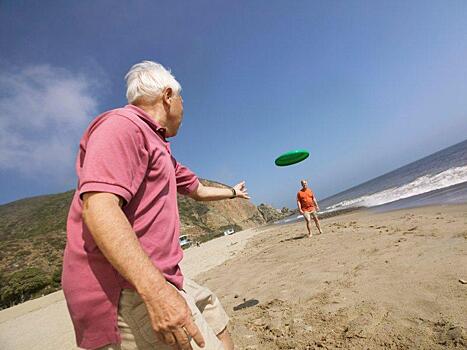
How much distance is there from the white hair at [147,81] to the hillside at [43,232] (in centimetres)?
2424

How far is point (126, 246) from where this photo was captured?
1.32 m

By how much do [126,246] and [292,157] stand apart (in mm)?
6743

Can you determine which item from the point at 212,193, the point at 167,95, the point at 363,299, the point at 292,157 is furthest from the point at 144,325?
the point at 292,157

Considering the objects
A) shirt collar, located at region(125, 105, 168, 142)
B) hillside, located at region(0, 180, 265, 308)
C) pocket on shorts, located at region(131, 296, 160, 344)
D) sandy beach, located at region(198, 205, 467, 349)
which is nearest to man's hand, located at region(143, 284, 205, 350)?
pocket on shorts, located at region(131, 296, 160, 344)

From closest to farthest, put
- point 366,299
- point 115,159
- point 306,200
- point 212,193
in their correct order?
point 115,159 → point 212,193 → point 366,299 → point 306,200

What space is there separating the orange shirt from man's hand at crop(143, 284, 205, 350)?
10.7 m

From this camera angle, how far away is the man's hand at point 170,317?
131 centimetres

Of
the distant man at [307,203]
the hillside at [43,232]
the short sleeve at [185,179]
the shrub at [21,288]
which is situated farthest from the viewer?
the hillside at [43,232]

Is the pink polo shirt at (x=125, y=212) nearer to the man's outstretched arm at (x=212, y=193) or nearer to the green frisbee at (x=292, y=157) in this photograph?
the man's outstretched arm at (x=212, y=193)

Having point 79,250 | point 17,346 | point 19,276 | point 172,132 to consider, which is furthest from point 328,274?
point 19,276

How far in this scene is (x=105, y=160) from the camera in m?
1.41

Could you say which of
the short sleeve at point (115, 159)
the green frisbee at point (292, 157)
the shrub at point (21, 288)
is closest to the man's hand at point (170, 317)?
the short sleeve at point (115, 159)

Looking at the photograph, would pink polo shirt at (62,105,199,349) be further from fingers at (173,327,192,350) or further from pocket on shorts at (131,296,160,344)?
fingers at (173,327,192,350)

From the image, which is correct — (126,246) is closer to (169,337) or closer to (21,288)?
(169,337)
